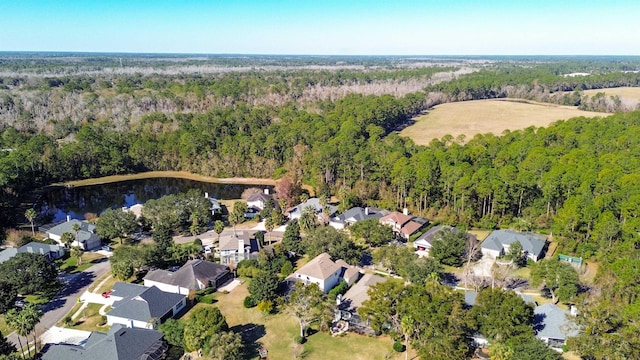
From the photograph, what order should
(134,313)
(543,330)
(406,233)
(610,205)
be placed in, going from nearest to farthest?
(543,330), (134,313), (610,205), (406,233)

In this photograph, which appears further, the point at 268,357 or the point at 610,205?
the point at 610,205

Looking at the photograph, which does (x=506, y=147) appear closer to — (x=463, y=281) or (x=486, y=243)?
(x=486, y=243)

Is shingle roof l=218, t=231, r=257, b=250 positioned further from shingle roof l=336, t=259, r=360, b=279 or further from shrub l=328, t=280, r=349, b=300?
shrub l=328, t=280, r=349, b=300

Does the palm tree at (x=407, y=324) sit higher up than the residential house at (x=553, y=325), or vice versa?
the palm tree at (x=407, y=324)

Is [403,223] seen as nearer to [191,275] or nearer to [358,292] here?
[358,292]

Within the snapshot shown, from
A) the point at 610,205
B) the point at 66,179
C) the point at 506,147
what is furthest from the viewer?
the point at 66,179

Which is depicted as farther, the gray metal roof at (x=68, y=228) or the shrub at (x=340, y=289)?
the gray metal roof at (x=68, y=228)

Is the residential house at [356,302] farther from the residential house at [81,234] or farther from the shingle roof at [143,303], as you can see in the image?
the residential house at [81,234]

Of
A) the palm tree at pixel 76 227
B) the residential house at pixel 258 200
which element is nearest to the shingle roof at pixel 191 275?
the palm tree at pixel 76 227

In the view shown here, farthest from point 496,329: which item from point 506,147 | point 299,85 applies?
point 299,85
